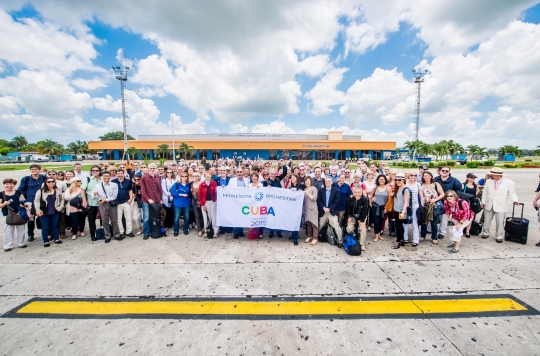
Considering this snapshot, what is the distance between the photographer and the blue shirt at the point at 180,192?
613 cm

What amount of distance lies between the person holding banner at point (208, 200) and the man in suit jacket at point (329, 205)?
2.76 meters

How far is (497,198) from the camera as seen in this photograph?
5.70 m

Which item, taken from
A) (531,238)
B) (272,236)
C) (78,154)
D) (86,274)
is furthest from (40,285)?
(78,154)

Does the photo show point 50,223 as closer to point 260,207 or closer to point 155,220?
point 155,220

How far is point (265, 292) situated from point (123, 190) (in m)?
4.67

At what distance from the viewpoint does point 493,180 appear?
5.85m

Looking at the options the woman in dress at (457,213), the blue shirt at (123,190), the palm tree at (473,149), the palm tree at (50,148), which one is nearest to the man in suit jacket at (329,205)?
the woman in dress at (457,213)

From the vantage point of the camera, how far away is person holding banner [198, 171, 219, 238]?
6.00m

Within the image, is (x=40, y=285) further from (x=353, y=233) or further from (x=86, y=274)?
(x=353, y=233)

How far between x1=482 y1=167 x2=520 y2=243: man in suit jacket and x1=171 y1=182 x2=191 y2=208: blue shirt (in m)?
7.82

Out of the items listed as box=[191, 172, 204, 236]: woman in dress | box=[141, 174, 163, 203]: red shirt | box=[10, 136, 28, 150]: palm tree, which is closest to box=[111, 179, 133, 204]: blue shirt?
box=[141, 174, 163, 203]: red shirt

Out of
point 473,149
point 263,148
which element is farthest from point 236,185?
point 473,149

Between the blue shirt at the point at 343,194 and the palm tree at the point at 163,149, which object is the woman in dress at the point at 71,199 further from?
the palm tree at the point at 163,149

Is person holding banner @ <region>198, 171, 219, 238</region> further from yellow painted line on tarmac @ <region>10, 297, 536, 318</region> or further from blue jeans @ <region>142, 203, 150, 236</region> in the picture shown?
yellow painted line on tarmac @ <region>10, 297, 536, 318</region>
